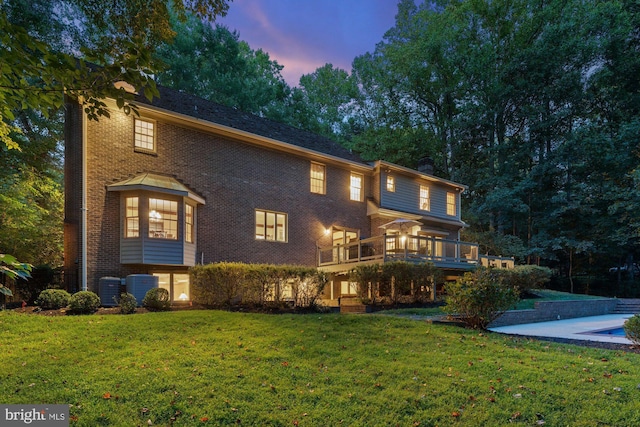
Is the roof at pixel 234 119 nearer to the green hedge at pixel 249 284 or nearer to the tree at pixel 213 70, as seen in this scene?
the green hedge at pixel 249 284

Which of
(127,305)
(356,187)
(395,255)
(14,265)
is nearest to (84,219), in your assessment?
(127,305)

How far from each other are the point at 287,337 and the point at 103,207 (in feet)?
29.0

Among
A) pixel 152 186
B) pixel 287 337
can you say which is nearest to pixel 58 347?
pixel 287 337

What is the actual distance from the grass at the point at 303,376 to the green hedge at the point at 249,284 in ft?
9.01

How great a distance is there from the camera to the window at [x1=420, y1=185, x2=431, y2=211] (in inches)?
888

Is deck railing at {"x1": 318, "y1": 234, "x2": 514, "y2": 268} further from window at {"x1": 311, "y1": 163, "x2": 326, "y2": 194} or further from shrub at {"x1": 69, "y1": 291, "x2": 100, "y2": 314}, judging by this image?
shrub at {"x1": 69, "y1": 291, "x2": 100, "y2": 314}

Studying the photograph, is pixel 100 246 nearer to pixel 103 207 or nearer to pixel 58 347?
pixel 103 207

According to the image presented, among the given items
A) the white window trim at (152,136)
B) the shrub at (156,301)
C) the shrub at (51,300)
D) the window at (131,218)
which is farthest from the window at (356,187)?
the shrub at (51,300)

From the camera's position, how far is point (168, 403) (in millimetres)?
4617

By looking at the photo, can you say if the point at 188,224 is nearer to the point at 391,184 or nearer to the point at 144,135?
the point at 144,135

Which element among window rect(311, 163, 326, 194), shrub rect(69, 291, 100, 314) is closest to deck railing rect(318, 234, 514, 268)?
window rect(311, 163, 326, 194)

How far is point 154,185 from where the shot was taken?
42.1 feet

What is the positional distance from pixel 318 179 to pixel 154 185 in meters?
8.09

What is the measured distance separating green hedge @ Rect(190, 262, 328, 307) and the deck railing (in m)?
4.13
